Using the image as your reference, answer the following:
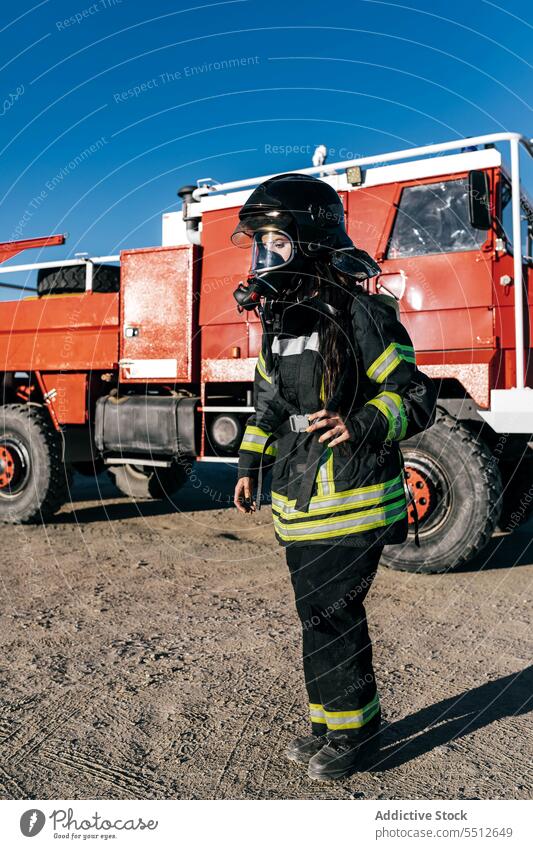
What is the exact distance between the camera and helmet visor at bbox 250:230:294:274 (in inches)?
105

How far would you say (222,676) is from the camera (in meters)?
3.52

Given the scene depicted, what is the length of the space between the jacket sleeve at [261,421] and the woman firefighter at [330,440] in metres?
0.01

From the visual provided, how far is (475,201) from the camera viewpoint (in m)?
5.20

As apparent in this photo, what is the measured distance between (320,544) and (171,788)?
3.30 feet

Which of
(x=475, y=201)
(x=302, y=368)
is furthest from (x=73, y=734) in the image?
(x=475, y=201)

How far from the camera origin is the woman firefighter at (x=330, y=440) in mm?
2545

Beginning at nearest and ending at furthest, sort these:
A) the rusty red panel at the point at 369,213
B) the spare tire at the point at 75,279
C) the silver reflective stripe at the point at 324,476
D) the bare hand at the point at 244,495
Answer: the silver reflective stripe at the point at 324,476
the bare hand at the point at 244,495
the rusty red panel at the point at 369,213
the spare tire at the point at 75,279

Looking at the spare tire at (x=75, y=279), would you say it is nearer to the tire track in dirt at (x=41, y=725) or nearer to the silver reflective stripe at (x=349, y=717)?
the tire track in dirt at (x=41, y=725)

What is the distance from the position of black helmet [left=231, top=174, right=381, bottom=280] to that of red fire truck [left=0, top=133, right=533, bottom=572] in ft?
7.55

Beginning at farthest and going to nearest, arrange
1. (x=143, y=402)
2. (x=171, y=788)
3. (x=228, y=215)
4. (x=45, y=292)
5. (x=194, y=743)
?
(x=45, y=292) → (x=143, y=402) → (x=228, y=215) → (x=194, y=743) → (x=171, y=788)

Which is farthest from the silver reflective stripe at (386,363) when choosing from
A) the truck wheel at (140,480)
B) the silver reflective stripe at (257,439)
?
the truck wheel at (140,480)

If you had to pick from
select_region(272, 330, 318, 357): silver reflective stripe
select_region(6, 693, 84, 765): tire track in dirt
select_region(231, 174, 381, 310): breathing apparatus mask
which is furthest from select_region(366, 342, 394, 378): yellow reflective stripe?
select_region(6, 693, 84, 765): tire track in dirt

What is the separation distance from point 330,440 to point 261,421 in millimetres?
Result: 478

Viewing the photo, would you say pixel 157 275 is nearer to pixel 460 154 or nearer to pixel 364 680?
pixel 460 154
